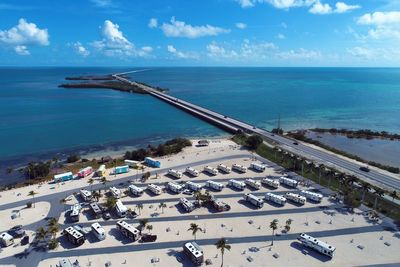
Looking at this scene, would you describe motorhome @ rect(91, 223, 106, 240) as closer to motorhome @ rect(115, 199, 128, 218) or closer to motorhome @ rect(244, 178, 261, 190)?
motorhome @ rect(115, 199, 128, 218)

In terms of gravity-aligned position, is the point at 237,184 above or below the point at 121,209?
above

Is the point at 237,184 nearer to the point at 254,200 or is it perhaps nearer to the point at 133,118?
the point at 254,200

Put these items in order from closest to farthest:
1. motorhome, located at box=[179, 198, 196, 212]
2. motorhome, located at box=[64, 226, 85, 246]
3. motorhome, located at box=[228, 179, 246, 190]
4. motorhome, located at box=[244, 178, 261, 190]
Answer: motorhome, located at box=[64, 226, 85, 246] → motorhome, located at box=[179, 198, 196, 212] → motorhome, located at box=[228, 179, 246, 190] → motorhome, located at box=[244, 178, 261, 190]

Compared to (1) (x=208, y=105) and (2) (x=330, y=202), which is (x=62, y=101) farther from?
(2) (x=330, y=202)

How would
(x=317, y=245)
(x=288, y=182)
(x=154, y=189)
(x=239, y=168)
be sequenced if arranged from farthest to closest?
(x=239, y=168) < (x=288, y=182) < (x=154, y=189) < (x=317, y=245)

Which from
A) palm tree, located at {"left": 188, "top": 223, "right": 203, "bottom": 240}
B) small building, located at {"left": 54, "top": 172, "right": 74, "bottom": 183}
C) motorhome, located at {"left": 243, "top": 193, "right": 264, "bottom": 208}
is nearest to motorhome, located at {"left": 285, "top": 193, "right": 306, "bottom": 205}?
motorhome, located at {"left": 243, "top": 193, "right": 264, "bottom": 208}

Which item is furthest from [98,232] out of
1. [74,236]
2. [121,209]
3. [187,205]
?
[187,205]
